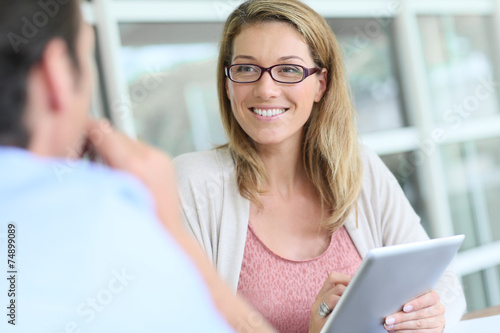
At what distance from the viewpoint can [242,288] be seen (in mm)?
1303

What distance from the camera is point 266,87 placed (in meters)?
1.30

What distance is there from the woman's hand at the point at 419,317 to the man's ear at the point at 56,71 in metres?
0.80

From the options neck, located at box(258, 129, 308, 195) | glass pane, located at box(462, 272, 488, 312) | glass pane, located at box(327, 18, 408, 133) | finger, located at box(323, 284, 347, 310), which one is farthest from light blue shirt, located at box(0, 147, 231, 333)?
glass pane, located at box(462, 272, 488, 312)

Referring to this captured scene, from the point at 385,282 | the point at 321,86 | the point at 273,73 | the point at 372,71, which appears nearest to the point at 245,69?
the point at 273,73

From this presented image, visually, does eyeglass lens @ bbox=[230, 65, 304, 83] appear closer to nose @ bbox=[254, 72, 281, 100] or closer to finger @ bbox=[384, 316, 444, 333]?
nose @ bbox=[254, 72, 281, 100]

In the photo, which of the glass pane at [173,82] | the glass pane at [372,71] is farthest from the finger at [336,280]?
the glass pane at [372,71]

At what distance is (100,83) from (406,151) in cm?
175

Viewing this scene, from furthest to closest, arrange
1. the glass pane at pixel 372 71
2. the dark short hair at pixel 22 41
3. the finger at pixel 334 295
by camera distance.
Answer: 1. the glass pane at pixel 372 71
2. the finger at pixel 334 295
3. the dark short hair at pixel 22 41

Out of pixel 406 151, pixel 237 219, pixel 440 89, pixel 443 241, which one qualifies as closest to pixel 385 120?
pixel 406 151

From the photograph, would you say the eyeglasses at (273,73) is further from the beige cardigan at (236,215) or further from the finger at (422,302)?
the finger at (422,302)

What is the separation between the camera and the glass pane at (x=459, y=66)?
3311 mm

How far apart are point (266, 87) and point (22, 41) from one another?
34.5 inches

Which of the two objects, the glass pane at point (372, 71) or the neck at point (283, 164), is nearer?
the neck at point (283, 164)

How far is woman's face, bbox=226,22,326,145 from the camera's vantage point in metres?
1.31
